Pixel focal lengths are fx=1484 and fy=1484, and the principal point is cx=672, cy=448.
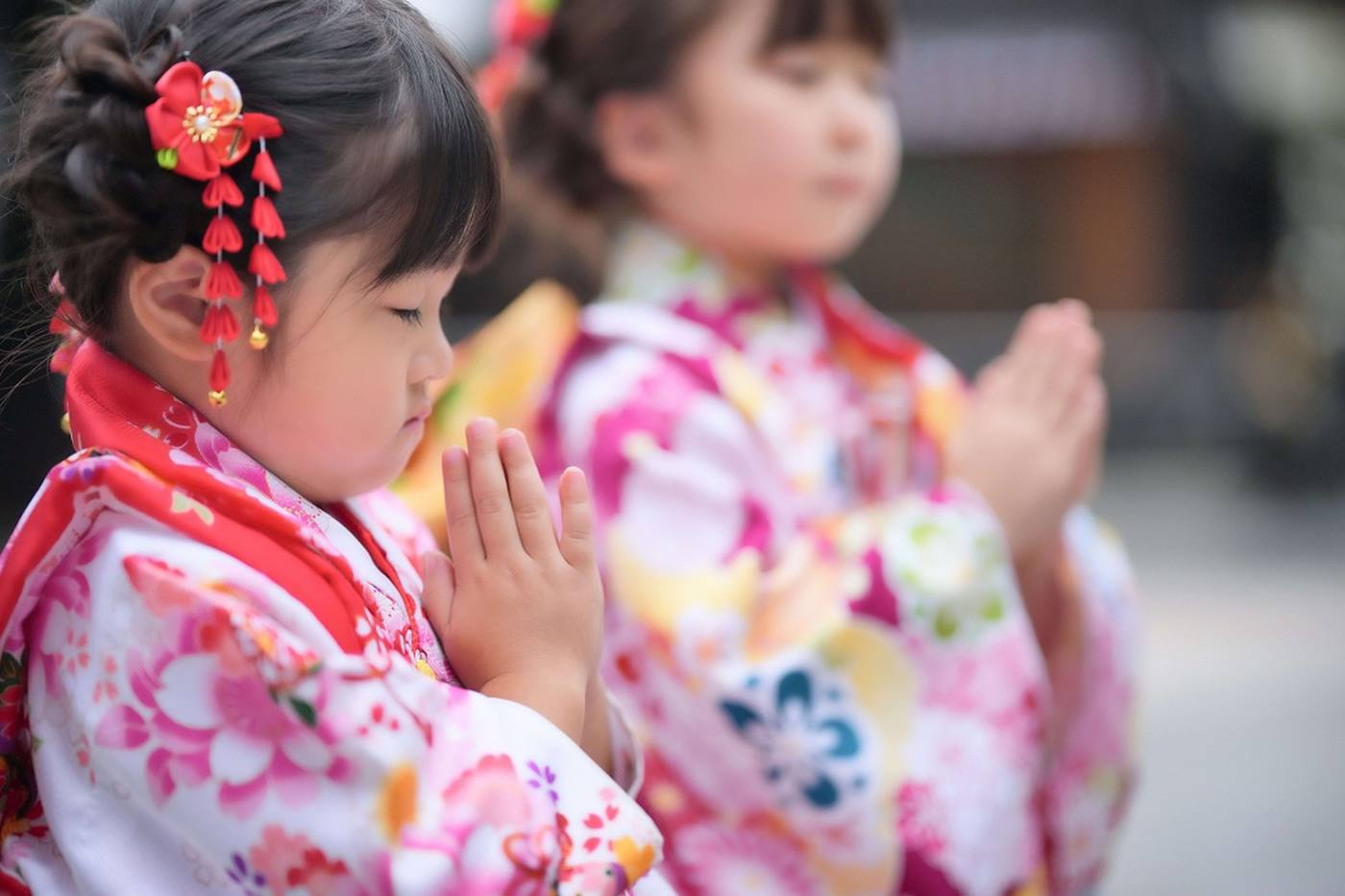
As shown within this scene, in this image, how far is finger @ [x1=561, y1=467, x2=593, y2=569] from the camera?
942 millimetres

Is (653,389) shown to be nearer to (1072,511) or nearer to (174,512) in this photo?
(1072,511)

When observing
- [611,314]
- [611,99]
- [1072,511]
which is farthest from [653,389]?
[1072,511]

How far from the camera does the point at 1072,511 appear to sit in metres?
1.61

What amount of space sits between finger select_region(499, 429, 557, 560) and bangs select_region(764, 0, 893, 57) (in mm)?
714

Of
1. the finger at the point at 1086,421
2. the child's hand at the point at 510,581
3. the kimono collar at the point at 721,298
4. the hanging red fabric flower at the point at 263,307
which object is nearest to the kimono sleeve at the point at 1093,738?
the finger at the point at 1086,421

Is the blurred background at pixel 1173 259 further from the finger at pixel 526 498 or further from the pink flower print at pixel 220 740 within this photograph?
the pink flower print at pixel 220 740

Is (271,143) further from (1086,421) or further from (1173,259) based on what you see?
(1173,259)

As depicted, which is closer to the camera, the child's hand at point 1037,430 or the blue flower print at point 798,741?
the blue flower print at point 798,741

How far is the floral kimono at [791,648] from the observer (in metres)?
1.31

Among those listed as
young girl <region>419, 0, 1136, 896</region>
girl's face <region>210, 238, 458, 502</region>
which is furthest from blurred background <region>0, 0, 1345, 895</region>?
girl's face <region>210, 238, 458, 502</region>

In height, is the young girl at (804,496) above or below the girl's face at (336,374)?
below

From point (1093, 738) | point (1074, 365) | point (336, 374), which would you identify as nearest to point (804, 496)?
point (1074, 365)

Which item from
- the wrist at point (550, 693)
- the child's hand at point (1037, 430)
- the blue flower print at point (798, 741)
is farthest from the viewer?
the child's hand at point (1037, 430)

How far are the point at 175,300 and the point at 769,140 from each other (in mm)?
780
